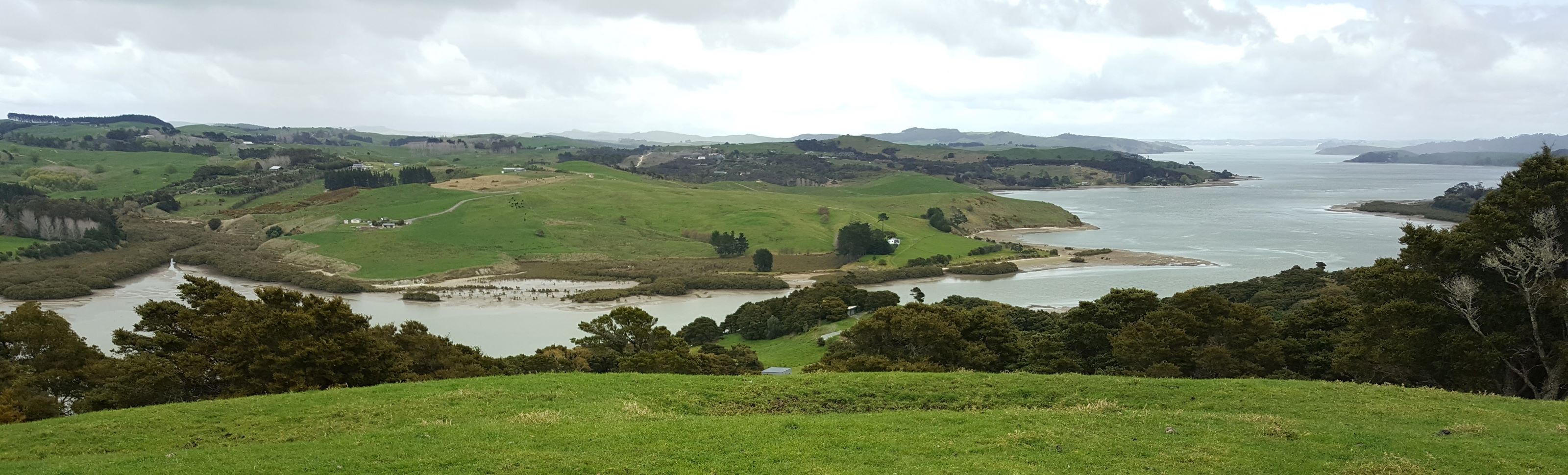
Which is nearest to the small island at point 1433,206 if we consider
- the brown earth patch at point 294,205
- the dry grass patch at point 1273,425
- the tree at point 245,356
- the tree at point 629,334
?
the tree at point 629,334

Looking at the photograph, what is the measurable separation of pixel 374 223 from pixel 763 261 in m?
49.0

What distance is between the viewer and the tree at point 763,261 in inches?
3477

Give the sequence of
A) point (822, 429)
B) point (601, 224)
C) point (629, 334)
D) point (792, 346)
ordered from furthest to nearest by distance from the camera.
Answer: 1. point (601, 224)
2. point (792, 346)
3. point (629, 334)
4. point (822, 429)

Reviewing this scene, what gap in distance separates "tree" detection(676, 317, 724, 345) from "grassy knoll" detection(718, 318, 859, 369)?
2.06 ft

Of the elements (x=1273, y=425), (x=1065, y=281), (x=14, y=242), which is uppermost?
(x=1273, y=425)

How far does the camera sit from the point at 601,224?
4311 inches

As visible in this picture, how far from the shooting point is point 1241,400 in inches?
701

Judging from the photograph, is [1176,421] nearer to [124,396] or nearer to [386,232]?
[124,396]

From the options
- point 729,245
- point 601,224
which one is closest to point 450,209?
point 601,224

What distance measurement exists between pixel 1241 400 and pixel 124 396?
27.1 metres

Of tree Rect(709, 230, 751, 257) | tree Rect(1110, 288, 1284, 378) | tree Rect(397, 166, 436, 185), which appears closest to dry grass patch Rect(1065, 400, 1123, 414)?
tree Rect(1110, 288, 1284, 378)

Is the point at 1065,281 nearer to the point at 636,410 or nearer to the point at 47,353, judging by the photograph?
the point at 636,410

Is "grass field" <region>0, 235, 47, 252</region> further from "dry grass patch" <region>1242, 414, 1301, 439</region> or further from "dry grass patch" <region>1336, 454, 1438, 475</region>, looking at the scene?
"dry grass patch" <region>1336, 454, 1438, 475</region>

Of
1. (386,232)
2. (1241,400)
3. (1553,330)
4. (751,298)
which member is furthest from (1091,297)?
(386,232)
